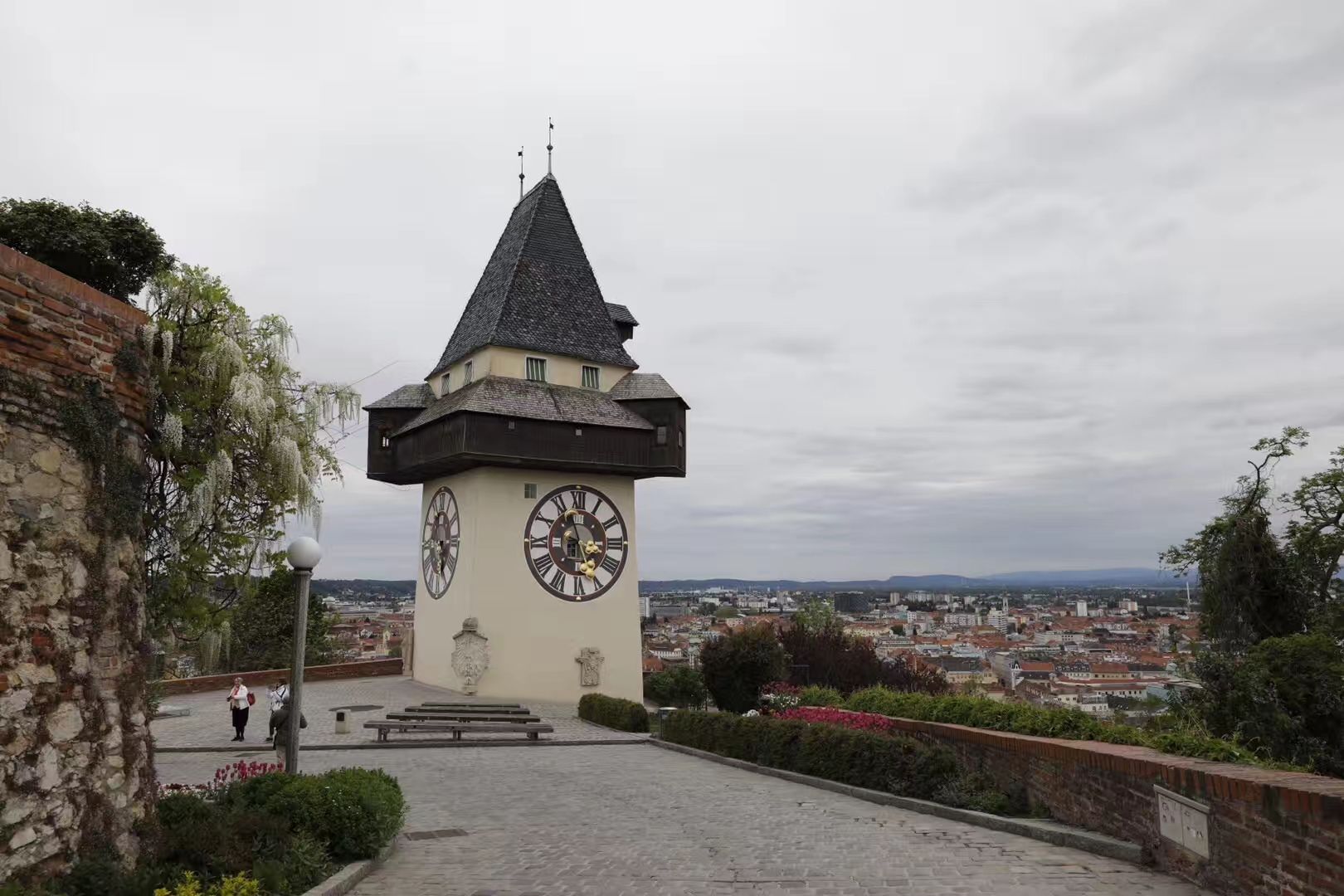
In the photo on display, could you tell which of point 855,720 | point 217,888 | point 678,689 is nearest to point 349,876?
point 217,888

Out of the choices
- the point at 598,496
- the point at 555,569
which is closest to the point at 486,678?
the point at 555,569

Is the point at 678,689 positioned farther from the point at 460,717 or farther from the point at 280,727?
the point at 280,727

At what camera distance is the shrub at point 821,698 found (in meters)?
18.4

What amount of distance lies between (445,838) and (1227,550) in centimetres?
1744

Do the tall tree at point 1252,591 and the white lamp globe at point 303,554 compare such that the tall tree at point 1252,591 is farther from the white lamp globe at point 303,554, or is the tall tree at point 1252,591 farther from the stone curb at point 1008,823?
the white lamp globe at point 303,554

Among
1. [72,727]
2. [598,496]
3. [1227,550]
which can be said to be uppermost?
[598,496]

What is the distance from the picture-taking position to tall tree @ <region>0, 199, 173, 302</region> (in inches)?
284

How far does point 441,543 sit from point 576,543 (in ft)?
13.4

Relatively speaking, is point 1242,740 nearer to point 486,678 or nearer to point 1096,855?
point 1096,855

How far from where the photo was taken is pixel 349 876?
23.5 ft

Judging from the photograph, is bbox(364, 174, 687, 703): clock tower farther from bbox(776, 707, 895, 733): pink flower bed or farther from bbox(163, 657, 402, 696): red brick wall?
bbox(776, 707, 895, 733): pink flower bed

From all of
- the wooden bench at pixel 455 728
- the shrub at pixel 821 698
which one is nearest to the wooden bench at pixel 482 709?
the wooden bench at pixel 455 728

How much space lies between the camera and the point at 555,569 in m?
25.2

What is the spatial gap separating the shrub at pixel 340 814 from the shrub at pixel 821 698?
448 inches
